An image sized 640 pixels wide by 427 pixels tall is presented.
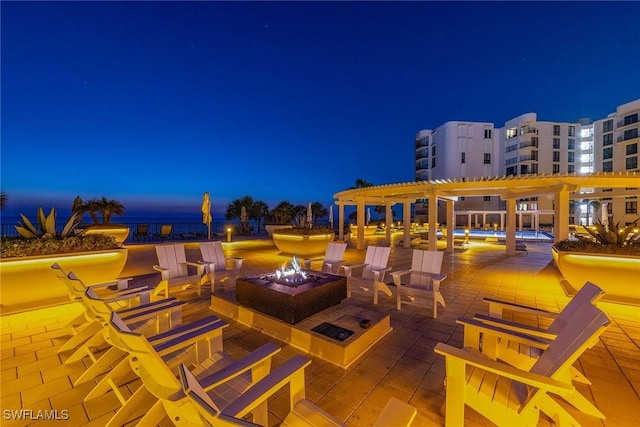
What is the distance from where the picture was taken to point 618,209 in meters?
31.5

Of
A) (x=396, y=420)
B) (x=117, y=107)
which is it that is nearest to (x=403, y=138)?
(x=117, y=107)

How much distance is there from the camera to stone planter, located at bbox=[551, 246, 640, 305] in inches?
177

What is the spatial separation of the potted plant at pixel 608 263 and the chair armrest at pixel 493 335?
4256 millimetres

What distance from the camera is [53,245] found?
4.62 m

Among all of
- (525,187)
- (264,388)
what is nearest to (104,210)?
(264,388)

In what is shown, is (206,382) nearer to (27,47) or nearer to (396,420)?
(396,420)

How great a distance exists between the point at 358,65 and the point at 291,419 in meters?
29.2

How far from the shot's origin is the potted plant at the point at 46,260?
414 centimetres

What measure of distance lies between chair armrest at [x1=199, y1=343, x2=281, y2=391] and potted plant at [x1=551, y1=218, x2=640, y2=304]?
623cm

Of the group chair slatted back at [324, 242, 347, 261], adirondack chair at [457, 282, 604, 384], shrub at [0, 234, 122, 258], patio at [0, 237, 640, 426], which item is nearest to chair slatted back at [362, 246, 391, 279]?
patio at [0, 237, 640, 426]

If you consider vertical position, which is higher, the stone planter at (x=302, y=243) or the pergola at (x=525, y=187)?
the pergola at (x=525, y=187)

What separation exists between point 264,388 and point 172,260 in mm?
4514

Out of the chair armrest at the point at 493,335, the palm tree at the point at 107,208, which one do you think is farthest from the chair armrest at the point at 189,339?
the palm tree at the point at 107,208

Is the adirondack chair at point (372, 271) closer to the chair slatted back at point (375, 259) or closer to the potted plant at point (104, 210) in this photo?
the chair slatted back at point (375, 259)
